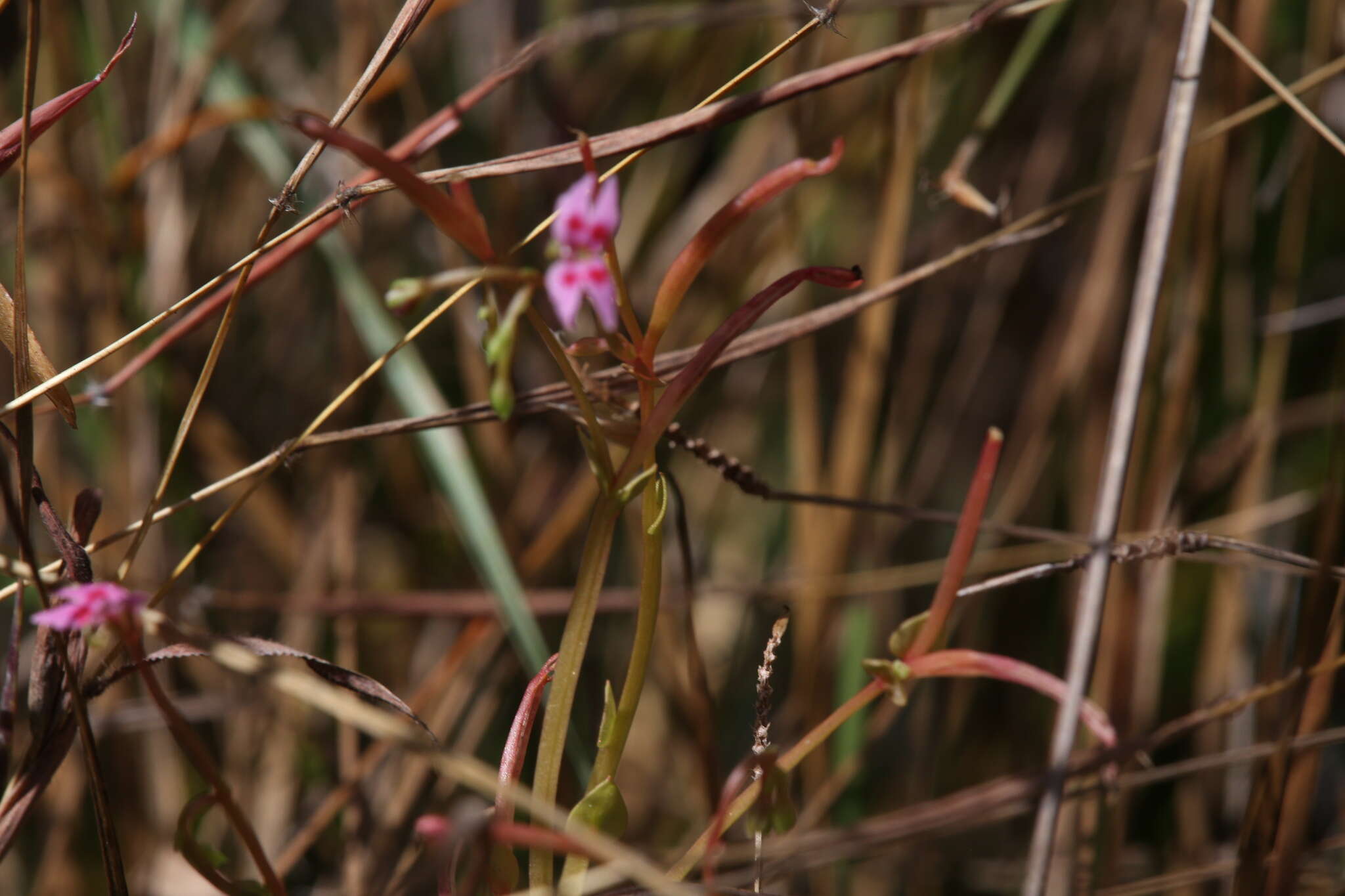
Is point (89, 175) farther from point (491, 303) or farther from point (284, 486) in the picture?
point (491, 303)

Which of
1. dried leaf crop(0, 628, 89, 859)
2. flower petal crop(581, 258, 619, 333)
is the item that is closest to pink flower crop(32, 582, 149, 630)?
dried leaf crop(0, 628, 89, 859)

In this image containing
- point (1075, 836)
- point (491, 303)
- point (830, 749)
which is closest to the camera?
point (491, 303)

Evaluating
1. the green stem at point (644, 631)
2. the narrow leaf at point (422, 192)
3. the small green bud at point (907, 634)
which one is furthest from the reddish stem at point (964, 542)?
the narrow leaf at point (422, 192)

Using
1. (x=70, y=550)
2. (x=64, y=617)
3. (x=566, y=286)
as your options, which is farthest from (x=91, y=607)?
(x=566, y=286)

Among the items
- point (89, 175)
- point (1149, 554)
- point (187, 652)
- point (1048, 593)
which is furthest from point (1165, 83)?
point (89, 175)

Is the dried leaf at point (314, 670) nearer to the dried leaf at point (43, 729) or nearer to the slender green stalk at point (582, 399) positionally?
the dried leaf at point (43, 729)

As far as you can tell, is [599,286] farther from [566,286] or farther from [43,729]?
[43,729]
